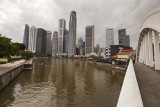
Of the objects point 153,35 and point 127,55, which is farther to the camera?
point 127,55

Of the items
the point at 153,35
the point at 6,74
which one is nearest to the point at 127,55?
the point at 153,35

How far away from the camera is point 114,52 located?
105750 millimetres

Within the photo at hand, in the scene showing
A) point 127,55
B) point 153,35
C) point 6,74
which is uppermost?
point 153,35

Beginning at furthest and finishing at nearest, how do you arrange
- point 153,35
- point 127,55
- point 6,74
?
point 127,55, point 6,74, point 153,35

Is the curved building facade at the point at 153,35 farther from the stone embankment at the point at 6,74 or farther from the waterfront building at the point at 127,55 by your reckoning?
the stone embankment at the point at 6,74

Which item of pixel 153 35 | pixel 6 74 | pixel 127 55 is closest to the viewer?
pixel 153 35

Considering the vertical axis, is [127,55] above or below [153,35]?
below

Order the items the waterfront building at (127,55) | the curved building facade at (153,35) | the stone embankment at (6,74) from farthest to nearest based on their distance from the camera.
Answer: the waterfront building at (127,55)
the stone embankment at (6,74)
the curved building facade at (153,35)

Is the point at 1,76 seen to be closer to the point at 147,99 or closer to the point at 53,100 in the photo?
the point at 53,100

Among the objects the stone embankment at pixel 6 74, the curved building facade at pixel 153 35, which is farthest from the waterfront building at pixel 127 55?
A: the stone embankment at pixel 6 74

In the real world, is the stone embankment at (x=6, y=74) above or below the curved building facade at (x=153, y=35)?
below

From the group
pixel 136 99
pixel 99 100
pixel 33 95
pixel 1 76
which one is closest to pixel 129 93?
pixel 136 99

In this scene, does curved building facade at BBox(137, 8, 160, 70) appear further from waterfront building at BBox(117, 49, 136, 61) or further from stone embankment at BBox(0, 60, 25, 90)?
stone embankment at BBox(0, 60, 25, 90)

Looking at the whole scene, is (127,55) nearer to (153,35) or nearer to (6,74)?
(153,35)
